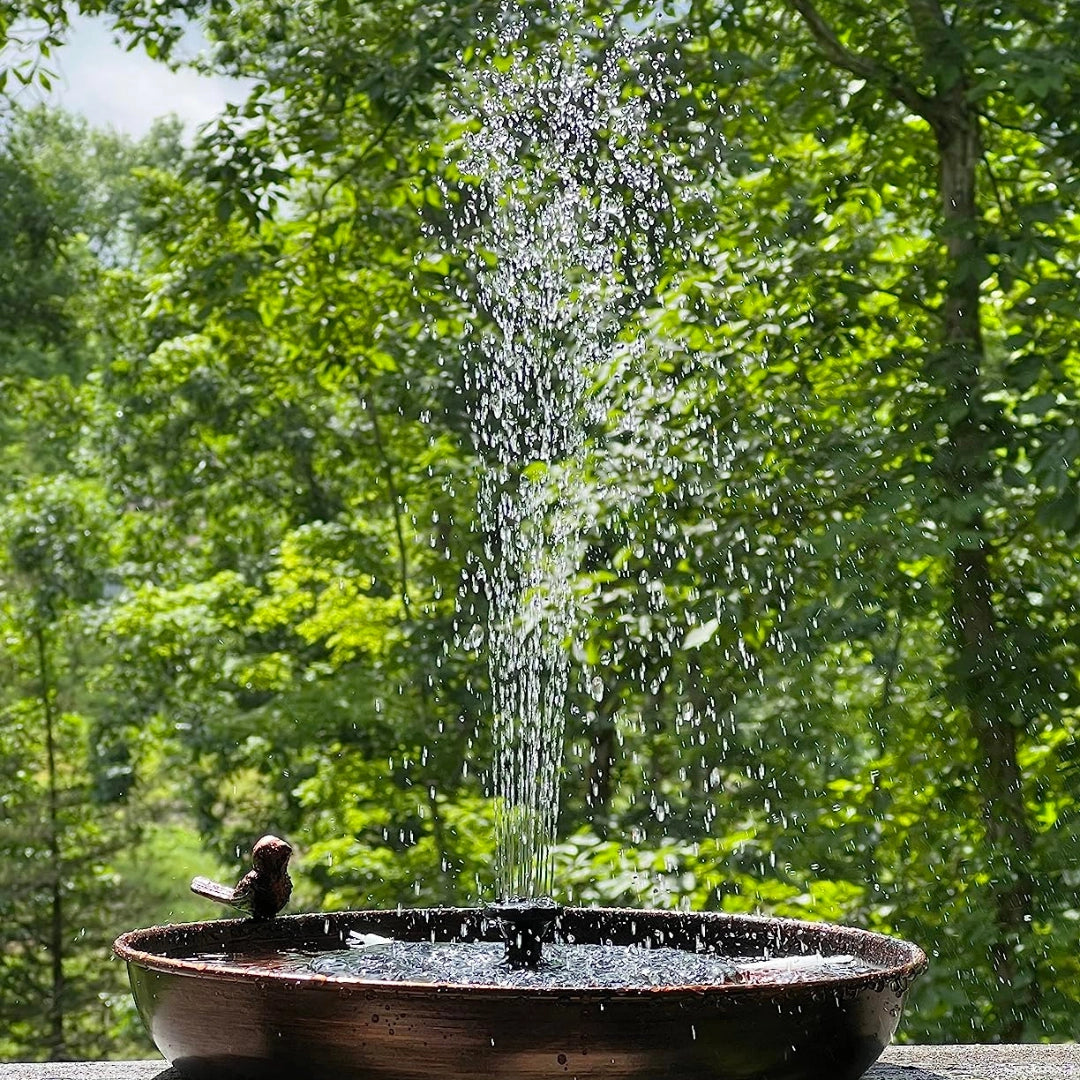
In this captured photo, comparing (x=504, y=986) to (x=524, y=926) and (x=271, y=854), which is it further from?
(x=271, y=854)

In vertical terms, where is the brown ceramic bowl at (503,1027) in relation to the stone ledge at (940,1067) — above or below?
above

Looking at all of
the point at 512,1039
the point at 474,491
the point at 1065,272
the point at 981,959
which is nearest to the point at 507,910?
the point at 512,1039

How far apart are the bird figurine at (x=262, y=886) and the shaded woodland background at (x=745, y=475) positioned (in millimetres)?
1886

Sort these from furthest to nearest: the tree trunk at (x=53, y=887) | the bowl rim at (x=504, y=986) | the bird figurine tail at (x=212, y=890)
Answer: the tree trunk at (x=53, y=887), the bird figurine tail at (x=212, y=890), the bowl rim at (x=504, y=986)

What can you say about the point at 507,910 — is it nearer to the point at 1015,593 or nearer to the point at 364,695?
the point at 1015,593

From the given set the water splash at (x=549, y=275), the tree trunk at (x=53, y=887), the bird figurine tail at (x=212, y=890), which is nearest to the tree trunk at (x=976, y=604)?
the water splash at (x=549, y=275)

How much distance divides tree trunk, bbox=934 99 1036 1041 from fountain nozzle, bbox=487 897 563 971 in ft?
6.88

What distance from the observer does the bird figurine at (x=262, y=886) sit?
5.82 feet

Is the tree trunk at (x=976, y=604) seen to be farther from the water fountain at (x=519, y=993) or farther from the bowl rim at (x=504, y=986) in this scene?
the bowl rim at (x=504, y=986)

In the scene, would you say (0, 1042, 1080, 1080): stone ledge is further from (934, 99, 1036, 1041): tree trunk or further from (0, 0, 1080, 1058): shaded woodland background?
(934, 99, 1036, 1041): tree trunk

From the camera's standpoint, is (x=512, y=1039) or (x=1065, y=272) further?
(x=1065, y=272)

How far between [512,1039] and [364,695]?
5.51m

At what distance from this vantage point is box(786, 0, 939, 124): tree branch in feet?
13.0

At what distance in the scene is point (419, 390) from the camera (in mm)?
6555
